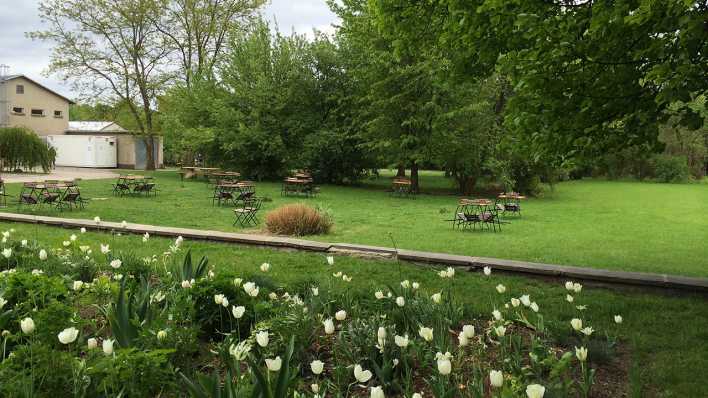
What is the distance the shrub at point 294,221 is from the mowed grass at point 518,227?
0.39m

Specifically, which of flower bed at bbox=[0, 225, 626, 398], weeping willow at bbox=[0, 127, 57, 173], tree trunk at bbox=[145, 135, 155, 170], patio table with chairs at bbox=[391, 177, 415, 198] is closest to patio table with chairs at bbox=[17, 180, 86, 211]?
flower bed at bbox=[0, 225, 626, 398]

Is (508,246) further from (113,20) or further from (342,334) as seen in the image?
(113,20)

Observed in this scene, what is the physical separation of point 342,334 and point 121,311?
137 centimetres

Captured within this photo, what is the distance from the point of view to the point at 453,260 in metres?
6.82

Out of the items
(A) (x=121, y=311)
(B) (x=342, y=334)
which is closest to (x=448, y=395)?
(B) (x=342, y=334)

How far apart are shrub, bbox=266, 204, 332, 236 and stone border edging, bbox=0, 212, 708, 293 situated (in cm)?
208

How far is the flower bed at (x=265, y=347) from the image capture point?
251 cm

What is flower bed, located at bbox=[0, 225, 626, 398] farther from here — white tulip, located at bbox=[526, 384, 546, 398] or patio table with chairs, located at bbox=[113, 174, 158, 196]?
patio table with chairs, located at bbox=[113, 174, 158, 196]

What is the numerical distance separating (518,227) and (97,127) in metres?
41.0

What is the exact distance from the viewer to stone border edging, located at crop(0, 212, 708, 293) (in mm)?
5859

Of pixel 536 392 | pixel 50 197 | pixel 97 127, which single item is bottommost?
pixel 50 197

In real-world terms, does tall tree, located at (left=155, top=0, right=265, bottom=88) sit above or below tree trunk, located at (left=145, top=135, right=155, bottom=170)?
above

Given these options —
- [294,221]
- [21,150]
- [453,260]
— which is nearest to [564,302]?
[453,260]

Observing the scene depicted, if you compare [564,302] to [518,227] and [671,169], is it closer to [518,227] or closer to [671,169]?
[518,227]
